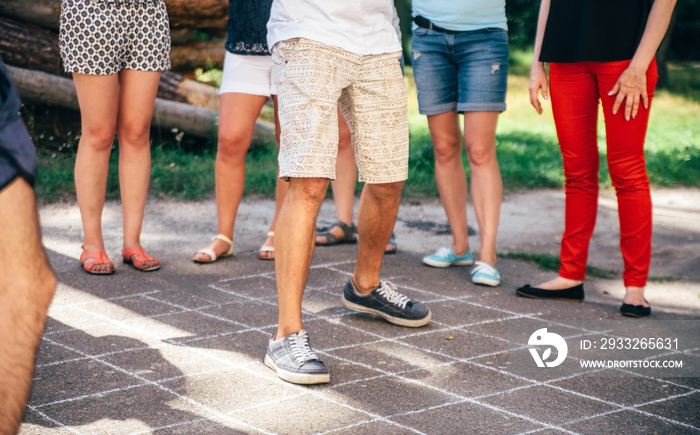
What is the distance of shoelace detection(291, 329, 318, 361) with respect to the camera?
3271 millimetres

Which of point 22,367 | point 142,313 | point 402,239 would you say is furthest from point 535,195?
point 22,367

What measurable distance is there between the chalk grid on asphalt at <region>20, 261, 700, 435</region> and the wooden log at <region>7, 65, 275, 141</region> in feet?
11.4

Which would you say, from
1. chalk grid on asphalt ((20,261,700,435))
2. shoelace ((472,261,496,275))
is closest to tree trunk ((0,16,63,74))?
chalk grid on asphalt ((20,261,700,435))

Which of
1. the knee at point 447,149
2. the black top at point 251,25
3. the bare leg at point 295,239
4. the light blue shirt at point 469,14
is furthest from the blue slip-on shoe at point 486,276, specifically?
the black top at point 251,25

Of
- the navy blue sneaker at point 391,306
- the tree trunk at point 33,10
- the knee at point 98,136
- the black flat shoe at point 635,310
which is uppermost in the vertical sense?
the tree trunk at point 33,10

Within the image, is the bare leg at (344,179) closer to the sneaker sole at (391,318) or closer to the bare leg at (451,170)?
the bare leg at (451,170)

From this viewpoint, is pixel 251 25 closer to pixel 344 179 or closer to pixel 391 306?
pixel 344 179

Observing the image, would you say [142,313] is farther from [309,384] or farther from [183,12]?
[183,12]

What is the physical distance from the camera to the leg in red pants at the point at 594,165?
163 inches

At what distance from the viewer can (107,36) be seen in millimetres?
4438

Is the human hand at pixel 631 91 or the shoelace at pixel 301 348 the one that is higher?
the human hand at pixel 631 91

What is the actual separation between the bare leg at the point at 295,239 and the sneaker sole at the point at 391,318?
0.65 metres

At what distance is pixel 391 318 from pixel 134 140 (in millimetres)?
1850

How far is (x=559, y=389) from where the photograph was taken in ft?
10.7
